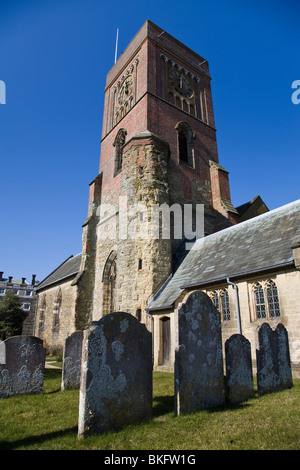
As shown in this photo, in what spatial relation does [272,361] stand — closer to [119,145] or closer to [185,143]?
[185,143]

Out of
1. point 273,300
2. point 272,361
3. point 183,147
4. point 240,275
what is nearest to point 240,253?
point 240,275

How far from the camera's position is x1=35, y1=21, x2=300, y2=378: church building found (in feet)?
42.5

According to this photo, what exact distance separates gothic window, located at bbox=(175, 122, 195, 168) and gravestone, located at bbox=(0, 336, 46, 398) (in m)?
16.6

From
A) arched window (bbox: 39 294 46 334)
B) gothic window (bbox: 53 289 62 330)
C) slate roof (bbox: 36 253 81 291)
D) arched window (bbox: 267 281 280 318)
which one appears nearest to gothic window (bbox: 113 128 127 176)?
slate roof (bbox: 36 253 81 291)

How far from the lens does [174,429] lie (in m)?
4.18

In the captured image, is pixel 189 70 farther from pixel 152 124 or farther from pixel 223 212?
pixel 223 212

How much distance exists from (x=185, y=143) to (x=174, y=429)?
67.3 ft

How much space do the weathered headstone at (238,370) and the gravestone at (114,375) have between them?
1938mm

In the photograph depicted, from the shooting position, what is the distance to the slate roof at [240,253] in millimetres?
10831

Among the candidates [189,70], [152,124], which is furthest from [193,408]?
[189,70]

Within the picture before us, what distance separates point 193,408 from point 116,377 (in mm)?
1659

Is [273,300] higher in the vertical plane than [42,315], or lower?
lower

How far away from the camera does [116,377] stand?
14.9 feet

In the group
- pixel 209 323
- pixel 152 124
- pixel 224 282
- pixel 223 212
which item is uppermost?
pixel 152 124
